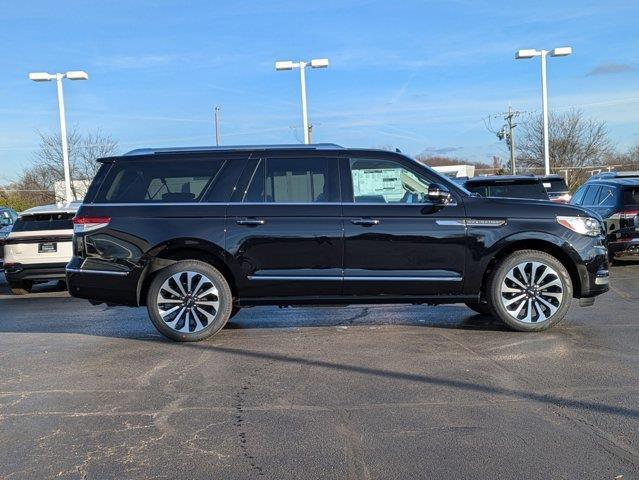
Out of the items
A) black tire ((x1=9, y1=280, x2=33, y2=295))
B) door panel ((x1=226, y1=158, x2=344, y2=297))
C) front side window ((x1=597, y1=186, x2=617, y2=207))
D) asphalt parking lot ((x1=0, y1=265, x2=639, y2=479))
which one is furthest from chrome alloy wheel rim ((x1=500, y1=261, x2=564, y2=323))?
black tire ((x1=9, y1=280, x2=33, y2=295))

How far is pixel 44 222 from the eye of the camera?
1120cm

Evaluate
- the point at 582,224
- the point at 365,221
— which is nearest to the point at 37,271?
the point at 365,221

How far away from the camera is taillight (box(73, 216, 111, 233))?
6.71m

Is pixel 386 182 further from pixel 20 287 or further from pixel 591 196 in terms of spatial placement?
pixel 591 196

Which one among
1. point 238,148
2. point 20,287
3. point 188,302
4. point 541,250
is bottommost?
point 20,287

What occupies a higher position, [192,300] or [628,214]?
[628,214]

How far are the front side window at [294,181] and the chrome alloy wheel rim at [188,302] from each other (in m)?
1.01

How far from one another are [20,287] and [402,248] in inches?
311

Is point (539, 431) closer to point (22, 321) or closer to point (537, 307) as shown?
point (537, 307)

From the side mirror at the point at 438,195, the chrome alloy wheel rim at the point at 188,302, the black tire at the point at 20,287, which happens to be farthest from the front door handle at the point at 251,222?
the black tire at the point at 20,287

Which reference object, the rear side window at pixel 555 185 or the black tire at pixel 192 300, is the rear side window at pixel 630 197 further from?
the black tire at pixel 192 300

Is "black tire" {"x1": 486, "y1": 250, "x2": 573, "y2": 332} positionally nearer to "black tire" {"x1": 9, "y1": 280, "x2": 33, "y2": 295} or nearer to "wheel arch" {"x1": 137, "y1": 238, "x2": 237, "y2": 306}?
"wheel arch" {"x1": 137, "y1": 238, "x2": 237, "y2": 306}

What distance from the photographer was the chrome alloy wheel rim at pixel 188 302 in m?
6.65

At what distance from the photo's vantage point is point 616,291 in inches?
379
